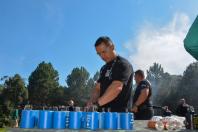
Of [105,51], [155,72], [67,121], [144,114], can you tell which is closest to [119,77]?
[105,51]

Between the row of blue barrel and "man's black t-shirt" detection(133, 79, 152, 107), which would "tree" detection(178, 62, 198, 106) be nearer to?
"man's black t-shirt" detection(133, 79, 152, 107)

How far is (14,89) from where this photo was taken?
74.8m

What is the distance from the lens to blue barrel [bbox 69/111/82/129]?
3318 mm

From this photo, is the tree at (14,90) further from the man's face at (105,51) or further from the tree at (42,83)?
the man's face at (105,51)

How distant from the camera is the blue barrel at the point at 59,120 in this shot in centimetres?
331

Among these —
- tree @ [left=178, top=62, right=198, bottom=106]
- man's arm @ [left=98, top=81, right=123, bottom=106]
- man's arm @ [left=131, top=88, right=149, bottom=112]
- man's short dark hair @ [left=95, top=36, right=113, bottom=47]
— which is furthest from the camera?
tree @ [left=178, top=62, right=198, bottom=106]

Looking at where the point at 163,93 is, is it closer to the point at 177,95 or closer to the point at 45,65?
the point at 177,95

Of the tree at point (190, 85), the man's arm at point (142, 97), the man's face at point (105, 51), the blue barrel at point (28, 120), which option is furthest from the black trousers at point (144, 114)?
the tree at point (190, 85)

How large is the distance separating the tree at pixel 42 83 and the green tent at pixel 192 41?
86.1 metres

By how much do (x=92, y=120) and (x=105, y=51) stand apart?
1363 millimetres

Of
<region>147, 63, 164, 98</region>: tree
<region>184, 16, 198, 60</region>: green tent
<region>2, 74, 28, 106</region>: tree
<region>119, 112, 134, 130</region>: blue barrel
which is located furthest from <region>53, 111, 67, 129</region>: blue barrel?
<region>147, 63, 164, 98</region>: tree

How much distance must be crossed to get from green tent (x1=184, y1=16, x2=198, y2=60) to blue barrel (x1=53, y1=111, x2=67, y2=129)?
1.85m

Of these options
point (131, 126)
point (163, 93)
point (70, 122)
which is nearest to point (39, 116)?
point (70, 122)

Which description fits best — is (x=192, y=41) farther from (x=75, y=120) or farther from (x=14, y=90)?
(x=14, y=90)
